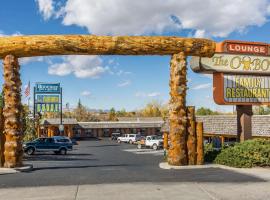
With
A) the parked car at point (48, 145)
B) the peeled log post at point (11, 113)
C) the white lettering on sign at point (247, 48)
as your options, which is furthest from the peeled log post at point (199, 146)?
the parked car at point (48, 145)

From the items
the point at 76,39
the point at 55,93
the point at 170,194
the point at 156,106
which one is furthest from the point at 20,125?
the point at 156,106

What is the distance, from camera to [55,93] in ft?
163

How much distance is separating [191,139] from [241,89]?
4.89m

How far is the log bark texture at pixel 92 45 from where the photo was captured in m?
18.2

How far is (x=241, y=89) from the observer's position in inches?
860

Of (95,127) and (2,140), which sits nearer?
(2,140)

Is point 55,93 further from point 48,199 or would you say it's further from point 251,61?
point 48,199

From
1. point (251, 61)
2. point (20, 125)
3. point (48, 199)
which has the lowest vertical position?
point (48, 199)

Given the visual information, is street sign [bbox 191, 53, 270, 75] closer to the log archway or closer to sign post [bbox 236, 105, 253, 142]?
the log archway

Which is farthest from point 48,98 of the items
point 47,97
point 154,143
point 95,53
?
point 95,53

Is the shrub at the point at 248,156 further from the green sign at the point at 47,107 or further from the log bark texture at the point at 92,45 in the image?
the green sign at the point at 47,107

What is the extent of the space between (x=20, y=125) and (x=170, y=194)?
958cm

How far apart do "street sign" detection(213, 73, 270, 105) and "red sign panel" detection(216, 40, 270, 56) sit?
141cm

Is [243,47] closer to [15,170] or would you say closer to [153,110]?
[15,170]
